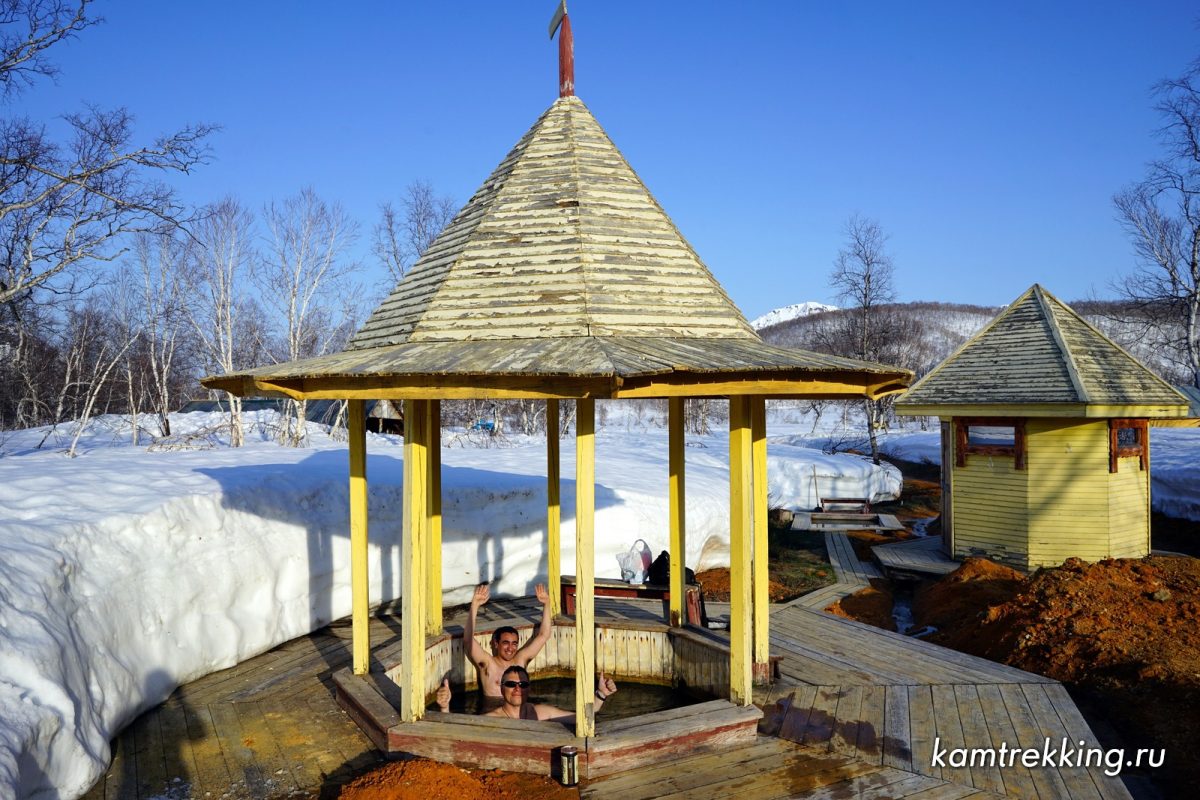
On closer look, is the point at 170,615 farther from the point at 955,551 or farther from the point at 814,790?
the point at 955,551

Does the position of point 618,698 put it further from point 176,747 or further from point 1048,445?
point 1048,445

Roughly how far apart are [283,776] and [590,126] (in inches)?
232

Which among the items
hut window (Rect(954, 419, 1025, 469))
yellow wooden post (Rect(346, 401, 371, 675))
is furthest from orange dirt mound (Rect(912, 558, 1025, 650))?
yellow wooden post (Rect(346, 401, 371, 675))

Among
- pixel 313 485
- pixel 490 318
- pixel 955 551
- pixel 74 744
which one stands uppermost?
pixel 490 318

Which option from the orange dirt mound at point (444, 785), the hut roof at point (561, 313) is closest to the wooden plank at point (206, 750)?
the orange dirt mound at point (444, 785)

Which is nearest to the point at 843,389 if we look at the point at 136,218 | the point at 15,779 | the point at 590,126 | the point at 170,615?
the point at 590,126

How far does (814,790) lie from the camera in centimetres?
450

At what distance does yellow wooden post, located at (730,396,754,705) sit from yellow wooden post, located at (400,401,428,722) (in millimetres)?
2335

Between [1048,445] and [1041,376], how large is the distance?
4.21 ft

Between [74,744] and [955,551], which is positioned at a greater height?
[74,744]

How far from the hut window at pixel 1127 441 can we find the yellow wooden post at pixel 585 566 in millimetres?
11914

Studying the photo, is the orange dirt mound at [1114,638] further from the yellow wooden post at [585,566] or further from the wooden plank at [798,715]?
the yellow wooden post at [585,566]

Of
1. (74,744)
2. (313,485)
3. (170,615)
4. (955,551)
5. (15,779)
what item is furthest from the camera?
(955,551)

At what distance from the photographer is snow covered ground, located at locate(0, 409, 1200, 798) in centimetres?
456
